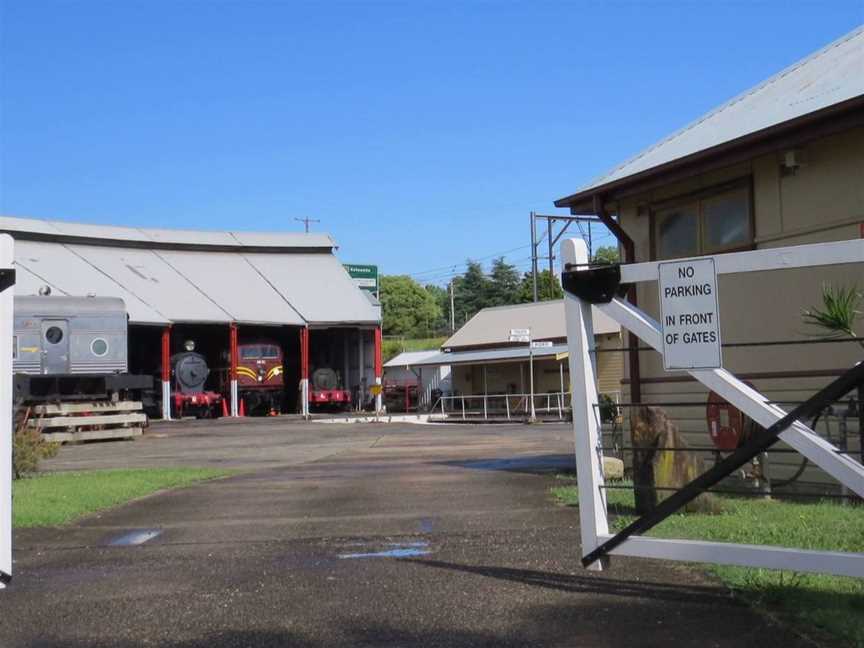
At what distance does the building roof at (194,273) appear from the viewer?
40.9 meters

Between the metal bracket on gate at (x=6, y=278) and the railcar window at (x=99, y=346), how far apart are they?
2470cm

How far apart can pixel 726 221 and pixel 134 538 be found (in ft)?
25.7

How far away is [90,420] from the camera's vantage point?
2900cm

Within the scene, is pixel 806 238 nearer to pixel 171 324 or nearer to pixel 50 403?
pixel 50 403

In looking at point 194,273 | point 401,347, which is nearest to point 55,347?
point 194,273

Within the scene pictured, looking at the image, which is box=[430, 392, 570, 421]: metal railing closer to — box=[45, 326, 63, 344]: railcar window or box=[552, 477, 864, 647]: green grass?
box=[45, 326, 63, 344]: railcar window

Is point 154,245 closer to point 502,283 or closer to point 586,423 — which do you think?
point 586,423

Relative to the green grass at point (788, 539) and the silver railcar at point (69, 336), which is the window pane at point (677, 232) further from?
the silver railcar at point (69, 336)

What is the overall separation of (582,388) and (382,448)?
16286 mm

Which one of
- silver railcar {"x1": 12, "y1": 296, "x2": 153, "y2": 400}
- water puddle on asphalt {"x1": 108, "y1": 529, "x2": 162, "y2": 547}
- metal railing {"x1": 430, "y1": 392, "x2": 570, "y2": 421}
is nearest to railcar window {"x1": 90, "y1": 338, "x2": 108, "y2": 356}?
silver railcar {"x1": 12, "y1": 296, "x2": 153, "y2": 400}

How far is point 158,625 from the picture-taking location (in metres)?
5.89

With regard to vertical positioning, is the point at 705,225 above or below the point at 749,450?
above

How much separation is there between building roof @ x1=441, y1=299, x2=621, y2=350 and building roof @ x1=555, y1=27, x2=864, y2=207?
28.0 metres

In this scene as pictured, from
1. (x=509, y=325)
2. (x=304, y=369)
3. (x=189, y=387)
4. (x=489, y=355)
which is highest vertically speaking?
(x=509, y=325)
